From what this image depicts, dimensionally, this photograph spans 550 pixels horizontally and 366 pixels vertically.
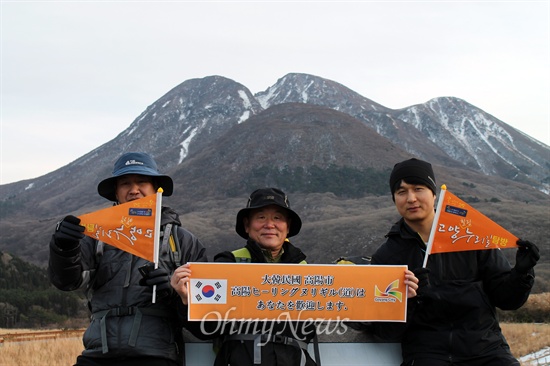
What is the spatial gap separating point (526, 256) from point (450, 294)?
620 mm

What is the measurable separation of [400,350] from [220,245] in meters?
113

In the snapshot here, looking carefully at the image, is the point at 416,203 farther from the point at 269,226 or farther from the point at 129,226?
the point at 129,226

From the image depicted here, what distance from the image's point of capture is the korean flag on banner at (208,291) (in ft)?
14.5

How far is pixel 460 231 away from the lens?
4.64 m

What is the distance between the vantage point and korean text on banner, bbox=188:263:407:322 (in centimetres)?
446

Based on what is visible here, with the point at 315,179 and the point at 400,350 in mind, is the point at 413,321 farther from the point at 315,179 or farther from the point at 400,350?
the point at 315,179

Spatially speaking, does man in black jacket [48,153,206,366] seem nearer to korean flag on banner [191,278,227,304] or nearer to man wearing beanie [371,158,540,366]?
korean flag on banner [191,278,227,304]

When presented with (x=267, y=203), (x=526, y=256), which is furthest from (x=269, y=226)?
(x=526, y=256)

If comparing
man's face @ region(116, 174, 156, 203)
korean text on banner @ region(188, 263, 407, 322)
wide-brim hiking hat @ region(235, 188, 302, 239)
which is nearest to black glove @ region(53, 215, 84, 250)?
man's face @ region(116, 174, 156, 203)

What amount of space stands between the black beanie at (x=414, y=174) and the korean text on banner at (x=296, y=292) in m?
0.78

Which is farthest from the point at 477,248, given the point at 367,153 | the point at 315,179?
the point at 367,153

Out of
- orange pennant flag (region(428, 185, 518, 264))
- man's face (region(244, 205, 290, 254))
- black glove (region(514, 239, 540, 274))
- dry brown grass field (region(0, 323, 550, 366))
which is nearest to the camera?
black glove (region(514, 239, 540, 274))

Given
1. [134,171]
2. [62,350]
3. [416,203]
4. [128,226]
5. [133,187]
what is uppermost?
[134,171]

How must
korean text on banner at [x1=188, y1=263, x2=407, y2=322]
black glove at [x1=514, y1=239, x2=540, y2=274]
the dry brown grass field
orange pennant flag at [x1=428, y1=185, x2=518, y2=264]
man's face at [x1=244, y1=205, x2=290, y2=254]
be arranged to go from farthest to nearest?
the dry brown grass field < man's face at [x1=244, y1=205, x2=290, y2=254] < orange pennant flag at [x1=428, y1=185, x2=518, y2=264] < korean text on banner at [x1=188, y1=263, x2=407, y2=322] < black glove at [x1=514, y1=239, x2=540, y2=274]
